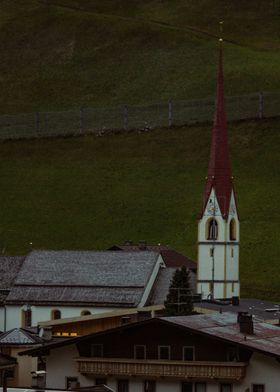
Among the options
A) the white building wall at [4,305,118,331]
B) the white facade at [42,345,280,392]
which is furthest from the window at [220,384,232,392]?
the white building wall at [4,305,118,331]

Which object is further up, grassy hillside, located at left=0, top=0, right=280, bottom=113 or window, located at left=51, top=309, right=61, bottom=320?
grassy hillside, located at left=0, top=0, right=280, bottom=113

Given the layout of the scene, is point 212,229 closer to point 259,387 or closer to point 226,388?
point 226,388

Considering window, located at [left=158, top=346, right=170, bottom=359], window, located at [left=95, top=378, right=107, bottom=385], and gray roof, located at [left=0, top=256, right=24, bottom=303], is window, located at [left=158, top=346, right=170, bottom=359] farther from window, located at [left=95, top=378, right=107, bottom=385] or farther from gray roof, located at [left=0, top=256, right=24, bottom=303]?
gray roof, located at [left=0, top=256, right=24, bottom=303]

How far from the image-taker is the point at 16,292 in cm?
10019

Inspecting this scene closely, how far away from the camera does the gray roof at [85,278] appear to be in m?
97.4

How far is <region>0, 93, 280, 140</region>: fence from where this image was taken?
144 metres

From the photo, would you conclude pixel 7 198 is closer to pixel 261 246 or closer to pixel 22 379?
pixel 261 246

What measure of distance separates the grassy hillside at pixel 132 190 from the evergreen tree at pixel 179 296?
48.7 ft

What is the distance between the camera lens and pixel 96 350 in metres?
61.8

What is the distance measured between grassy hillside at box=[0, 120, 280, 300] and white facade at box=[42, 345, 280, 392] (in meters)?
46.5

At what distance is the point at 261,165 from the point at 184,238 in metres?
14.9

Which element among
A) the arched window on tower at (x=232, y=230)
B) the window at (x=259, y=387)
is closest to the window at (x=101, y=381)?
the window at (x=259, y=387)

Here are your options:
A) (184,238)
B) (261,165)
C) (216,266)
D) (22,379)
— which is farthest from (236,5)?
(22,379)

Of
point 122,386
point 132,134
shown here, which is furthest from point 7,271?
point 132,134
